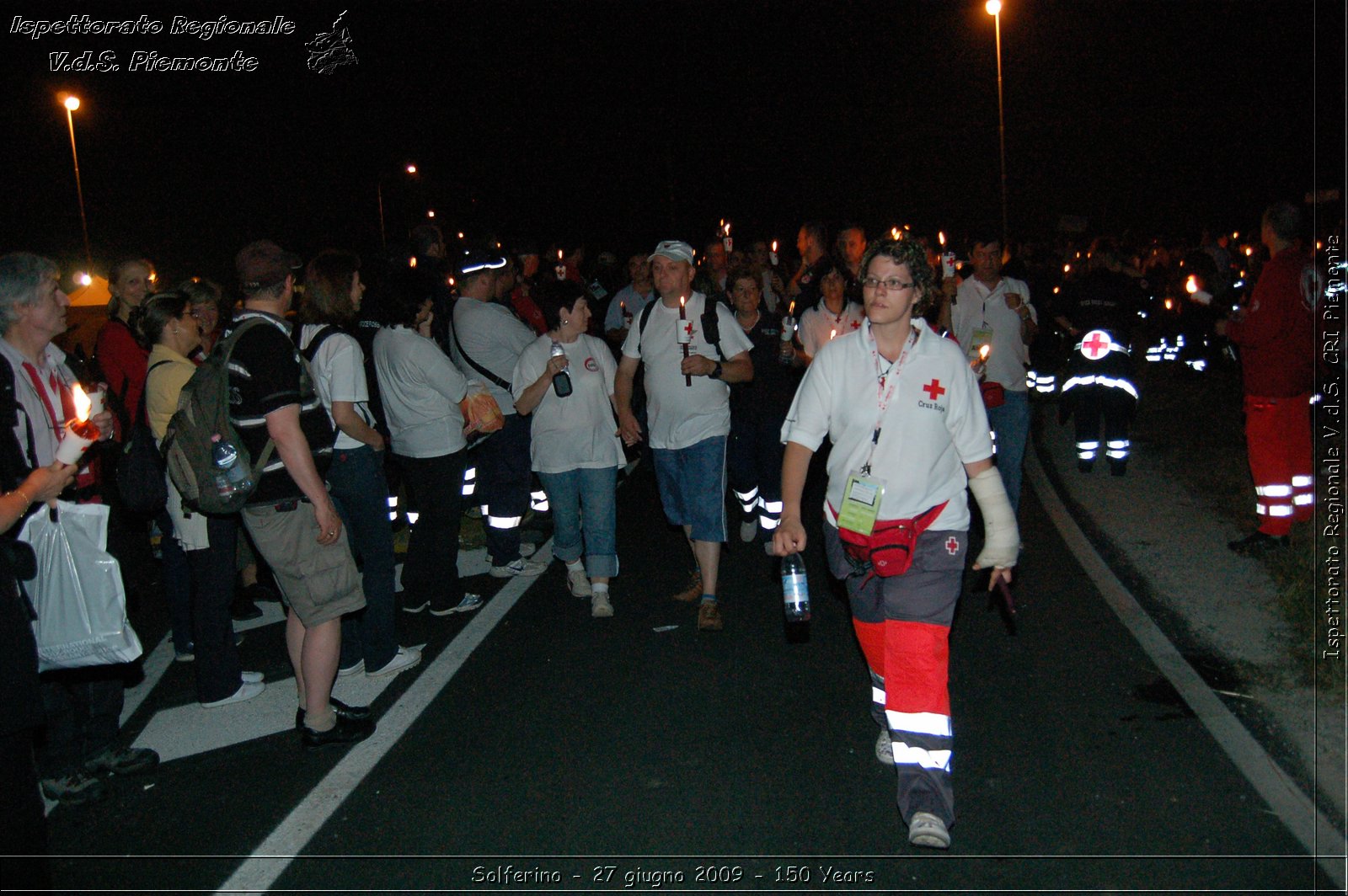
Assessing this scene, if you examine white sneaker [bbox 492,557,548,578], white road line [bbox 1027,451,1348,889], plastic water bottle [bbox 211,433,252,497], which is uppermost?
plastic water bottle [bbox 211,433,252,497]

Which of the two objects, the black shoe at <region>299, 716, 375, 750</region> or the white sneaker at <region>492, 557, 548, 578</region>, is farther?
the white sneaker at <region>492, 557, 548, 578</region>

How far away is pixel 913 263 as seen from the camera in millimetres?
4371

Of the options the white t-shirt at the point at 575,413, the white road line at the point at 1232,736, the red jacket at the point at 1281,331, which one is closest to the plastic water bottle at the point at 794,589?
the white road line at the point at 1232,736

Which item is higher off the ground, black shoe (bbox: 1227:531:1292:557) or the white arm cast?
the white arm cast

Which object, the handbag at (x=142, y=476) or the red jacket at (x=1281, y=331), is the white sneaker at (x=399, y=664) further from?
the red jacket at (x=1281, y=331)

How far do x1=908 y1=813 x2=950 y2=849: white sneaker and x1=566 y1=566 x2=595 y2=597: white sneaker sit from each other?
11.9 feet

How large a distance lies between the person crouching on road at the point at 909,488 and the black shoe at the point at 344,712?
240 centimetres

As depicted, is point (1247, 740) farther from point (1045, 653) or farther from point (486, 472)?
point (486, 472)

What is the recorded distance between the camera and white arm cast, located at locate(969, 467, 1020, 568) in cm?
426

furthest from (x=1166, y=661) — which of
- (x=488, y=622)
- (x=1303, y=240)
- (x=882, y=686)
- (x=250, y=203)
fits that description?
(x=250, y=203)

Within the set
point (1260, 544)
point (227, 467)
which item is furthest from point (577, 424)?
point (1260, 544)

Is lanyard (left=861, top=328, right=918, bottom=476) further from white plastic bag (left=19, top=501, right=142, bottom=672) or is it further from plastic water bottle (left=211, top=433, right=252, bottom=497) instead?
white plastic bag (left=19, top=501, right=142, bottom=672)

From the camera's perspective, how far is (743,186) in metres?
59.9

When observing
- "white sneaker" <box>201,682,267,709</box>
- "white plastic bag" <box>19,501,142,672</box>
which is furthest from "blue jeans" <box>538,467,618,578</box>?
"white plastic bag" <box>19,501,142,672</box>
